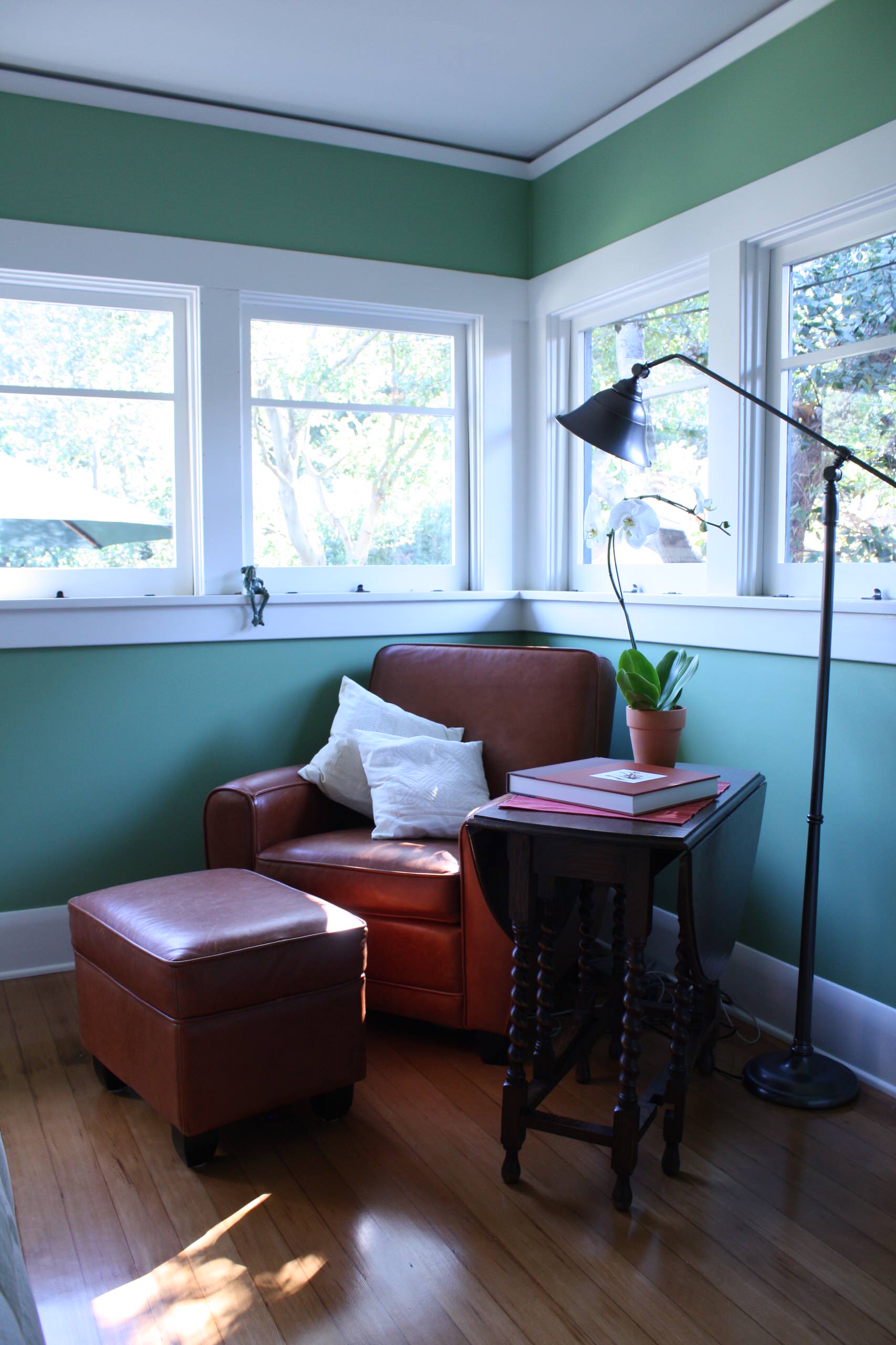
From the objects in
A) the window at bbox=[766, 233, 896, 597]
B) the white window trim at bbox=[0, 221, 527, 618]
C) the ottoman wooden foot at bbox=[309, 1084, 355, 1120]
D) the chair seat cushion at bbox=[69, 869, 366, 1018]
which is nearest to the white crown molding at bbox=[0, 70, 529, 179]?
the white window trim at bbox=[0, 221, 527, 618]

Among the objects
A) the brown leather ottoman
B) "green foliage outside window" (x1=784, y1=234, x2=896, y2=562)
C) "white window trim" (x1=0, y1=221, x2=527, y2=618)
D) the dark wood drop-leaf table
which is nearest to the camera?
the dark wood drop-leaf table

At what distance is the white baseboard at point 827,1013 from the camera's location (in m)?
2.24

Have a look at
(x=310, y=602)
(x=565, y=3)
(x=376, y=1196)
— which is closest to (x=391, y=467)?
(x=310, y=602)

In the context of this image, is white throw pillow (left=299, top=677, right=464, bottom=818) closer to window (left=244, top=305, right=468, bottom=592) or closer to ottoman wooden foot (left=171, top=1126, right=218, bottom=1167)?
window (left=244, top=305, right=468, bottom=592)

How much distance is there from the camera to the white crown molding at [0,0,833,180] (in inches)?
99.7

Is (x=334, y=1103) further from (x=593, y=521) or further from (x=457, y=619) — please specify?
(x=457, y=619)

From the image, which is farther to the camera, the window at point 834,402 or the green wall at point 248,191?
the green wall at point 248,191

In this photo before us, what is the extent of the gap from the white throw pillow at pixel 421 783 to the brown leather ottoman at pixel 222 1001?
0.50 m

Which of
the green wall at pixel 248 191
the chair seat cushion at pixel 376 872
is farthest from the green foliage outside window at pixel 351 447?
the chair seat cushion at pixel 376 872

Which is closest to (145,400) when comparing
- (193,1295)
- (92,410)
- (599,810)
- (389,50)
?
(92,410)

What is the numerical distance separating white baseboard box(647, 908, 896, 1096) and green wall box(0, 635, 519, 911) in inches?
56.4

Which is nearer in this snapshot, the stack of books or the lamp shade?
the stack of books

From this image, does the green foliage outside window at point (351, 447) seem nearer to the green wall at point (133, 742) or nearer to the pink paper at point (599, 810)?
the green wall at point (133, 742)

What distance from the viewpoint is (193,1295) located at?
5.26 ft
